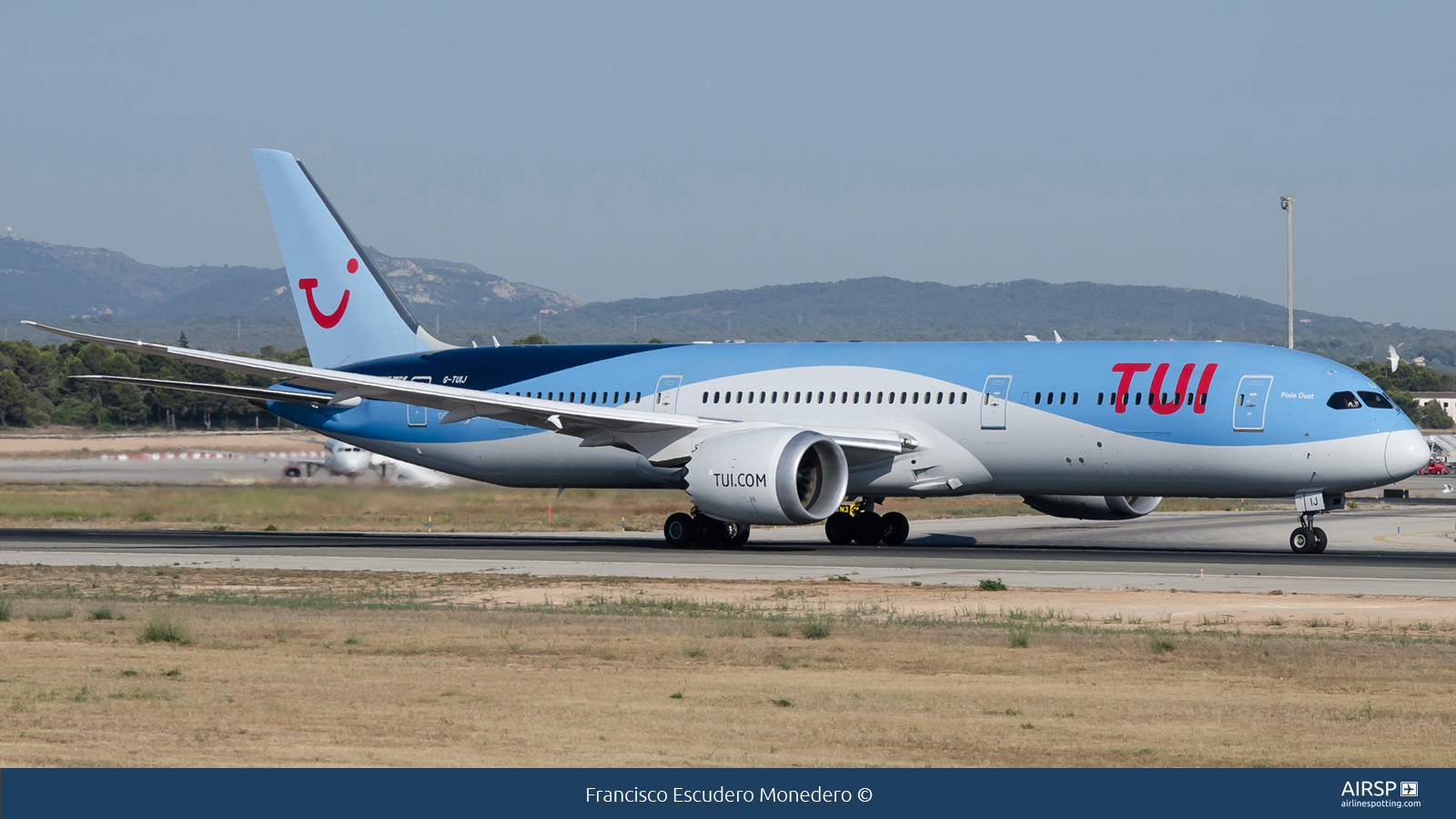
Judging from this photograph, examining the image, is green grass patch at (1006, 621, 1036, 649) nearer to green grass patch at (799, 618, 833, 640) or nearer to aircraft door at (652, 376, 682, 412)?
green grass patch at (799, 618, 833, 640)

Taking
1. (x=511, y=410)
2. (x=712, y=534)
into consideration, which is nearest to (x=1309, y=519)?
(x=712, y=534)

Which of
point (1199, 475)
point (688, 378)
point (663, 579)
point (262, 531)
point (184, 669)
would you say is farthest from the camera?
point (262, 531)

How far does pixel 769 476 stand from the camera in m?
32.2

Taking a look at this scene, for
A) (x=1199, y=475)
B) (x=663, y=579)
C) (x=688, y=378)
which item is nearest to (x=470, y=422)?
(x=688, y=378)

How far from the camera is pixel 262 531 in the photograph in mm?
43125

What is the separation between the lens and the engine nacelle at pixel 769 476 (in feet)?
106

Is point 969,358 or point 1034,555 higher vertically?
point 969,358

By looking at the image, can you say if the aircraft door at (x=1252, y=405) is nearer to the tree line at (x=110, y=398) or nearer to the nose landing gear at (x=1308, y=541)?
the nose landing gear at (x=1308, y=541)

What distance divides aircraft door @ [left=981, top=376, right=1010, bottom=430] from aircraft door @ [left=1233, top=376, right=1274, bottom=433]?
4632 millimetres

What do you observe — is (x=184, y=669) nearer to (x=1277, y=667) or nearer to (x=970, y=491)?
(x=1277, y=667)

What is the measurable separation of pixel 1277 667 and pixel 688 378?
76.7 feet

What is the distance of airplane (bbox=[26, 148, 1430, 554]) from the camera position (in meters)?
31.7

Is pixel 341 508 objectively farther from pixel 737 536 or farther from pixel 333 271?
pixel 737 536

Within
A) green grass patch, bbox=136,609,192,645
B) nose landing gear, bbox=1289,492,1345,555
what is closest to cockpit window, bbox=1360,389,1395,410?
nose landing gear, bbox=1289,492,1345,555
